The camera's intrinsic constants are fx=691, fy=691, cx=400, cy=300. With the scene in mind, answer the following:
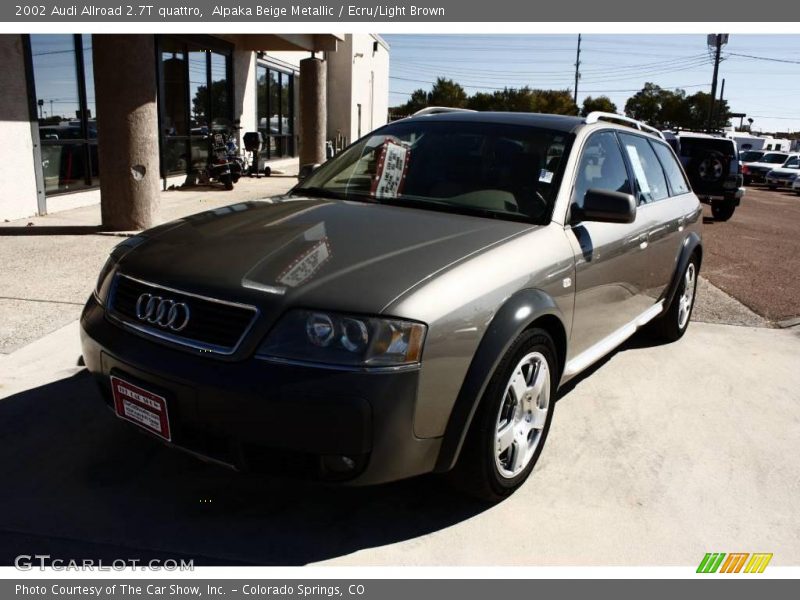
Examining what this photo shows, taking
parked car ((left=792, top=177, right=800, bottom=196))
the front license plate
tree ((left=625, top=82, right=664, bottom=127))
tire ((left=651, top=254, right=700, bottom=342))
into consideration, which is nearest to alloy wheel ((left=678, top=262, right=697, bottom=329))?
tire ((left=651, top=254, right=700, bottom=342))

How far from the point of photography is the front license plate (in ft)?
8.53

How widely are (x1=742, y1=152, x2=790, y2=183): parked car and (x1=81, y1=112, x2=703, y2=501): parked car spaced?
2930cm

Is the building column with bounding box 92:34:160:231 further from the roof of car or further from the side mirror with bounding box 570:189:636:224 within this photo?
the side mirror with bounding box 570:189:636:224

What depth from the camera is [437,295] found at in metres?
2.54

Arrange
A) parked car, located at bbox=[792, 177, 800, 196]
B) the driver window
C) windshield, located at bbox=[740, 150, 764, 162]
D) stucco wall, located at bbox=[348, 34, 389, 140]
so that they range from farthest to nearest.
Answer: windshield, located at bbox=[740, 150, 764, 162] < stucco wall, located at bbox=[348, 34, 389, 140] < parked car, located at bbox=[792, 177, 800, 196] < the driver window

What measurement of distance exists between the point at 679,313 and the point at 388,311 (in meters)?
3.80

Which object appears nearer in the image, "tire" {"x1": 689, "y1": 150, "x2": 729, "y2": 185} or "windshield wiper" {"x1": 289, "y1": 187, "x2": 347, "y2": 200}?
"windshield wiper" {"x1": 289, "y1": 187, "x2": 347, "y2": 200}

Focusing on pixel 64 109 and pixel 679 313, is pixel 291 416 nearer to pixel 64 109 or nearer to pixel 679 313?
pixel 679 313

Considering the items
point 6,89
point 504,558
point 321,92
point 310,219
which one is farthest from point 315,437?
point 321,92

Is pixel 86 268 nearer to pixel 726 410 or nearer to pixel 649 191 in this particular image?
pixel 649 191

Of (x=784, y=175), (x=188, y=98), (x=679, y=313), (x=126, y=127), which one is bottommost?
(x=784, y=175)

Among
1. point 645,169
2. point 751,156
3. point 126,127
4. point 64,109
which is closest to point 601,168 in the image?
point 645,169

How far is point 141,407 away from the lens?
2680mm

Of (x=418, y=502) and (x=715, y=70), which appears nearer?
(x=418, y=502)
